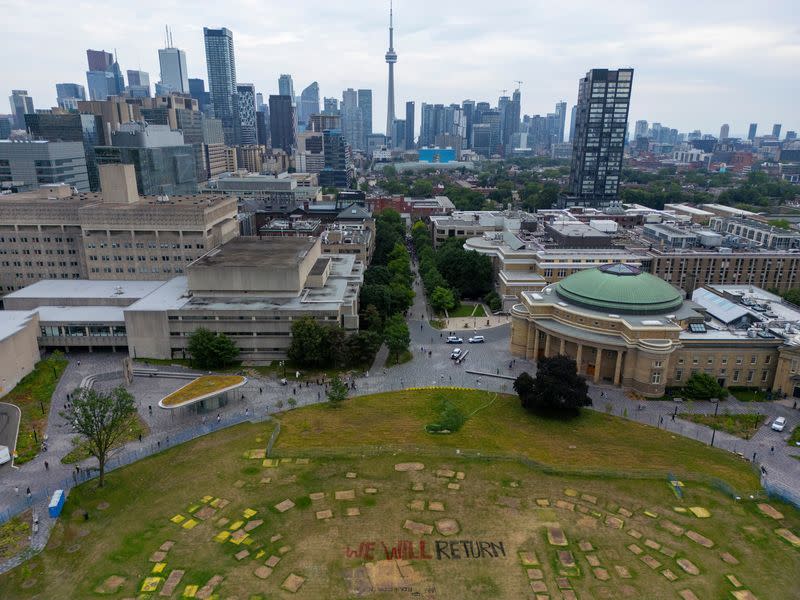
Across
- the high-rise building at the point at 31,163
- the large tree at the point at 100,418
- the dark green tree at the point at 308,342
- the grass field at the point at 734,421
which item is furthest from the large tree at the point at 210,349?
the high-rise building at the point at 31,163

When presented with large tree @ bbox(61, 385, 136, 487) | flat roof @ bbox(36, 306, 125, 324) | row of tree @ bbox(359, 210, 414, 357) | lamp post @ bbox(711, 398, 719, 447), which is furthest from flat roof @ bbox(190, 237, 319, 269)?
lamp post @ bbox(711, 398, 719, 447)

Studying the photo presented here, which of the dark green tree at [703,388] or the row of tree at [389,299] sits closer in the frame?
the dark green tree at [703,388]

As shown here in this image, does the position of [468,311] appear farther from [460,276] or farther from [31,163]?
[31,163]

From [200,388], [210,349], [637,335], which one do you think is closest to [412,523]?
[200,388]

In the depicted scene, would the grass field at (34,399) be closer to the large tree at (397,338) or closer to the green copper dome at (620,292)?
the large tree at (397,338)

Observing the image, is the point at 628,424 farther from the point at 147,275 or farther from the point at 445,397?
the point at 147,275

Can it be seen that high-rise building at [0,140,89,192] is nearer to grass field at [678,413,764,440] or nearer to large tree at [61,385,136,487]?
large tree at [61,385,136,487]
